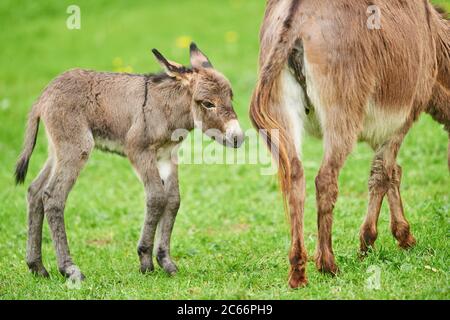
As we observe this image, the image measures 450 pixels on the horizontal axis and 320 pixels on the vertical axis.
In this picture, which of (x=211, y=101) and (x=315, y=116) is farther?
(x=211, y=101)

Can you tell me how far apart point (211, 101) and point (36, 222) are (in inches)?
71.4

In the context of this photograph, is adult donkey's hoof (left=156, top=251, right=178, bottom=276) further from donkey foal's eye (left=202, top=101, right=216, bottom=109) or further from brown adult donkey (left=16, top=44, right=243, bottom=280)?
donkey foal's eye (left=202, top=101, right=216, bottom=109)

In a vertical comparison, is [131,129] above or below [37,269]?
above

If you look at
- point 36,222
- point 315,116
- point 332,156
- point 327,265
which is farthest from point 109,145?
point 327,265

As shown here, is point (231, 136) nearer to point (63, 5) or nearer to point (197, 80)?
point (197, 80)

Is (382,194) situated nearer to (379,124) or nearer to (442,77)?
(379,124)

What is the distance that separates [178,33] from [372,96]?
11.7 meters

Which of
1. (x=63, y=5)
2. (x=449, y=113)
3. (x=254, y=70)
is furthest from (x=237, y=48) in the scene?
(x=449, y=113)

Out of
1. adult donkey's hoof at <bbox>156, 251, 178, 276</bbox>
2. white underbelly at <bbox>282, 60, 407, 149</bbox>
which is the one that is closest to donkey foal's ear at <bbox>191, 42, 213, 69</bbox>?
white underbelly at <bbox>282, 60, 407, 149</bbox>

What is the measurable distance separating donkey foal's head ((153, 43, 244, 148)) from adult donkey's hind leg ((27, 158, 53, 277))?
1333 millimetres

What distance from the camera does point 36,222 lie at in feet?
20.6

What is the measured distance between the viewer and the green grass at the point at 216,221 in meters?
5.49

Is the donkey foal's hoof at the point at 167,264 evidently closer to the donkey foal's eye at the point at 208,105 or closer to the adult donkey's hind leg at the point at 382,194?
the donkey foal's eye at the point at 208,105

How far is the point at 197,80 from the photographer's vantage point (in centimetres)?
606
